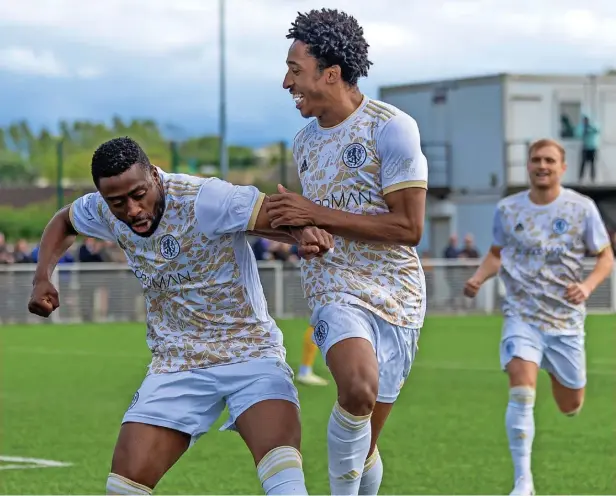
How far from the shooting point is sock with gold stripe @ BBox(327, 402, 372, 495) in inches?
254

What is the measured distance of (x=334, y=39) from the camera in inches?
257

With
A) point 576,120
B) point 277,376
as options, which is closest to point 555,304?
point 277,376

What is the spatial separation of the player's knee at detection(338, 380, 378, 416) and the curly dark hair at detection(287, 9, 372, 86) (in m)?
1.40

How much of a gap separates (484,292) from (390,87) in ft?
41.3

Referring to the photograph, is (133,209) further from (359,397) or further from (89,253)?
(89,253)

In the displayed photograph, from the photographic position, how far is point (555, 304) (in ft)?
31.5


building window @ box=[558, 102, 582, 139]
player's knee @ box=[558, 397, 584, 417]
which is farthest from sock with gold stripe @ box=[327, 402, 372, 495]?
building window @ box=[558, 102, 582, 139]

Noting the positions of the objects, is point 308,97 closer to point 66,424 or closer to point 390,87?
point 66,424

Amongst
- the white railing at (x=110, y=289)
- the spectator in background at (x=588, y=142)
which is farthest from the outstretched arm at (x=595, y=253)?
the spectator in background at (x=588, y=142)

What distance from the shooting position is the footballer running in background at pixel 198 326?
237 inches

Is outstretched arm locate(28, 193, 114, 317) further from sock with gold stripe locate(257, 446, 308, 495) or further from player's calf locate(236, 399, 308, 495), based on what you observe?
sock with gold stripe locate(257, 446, 308, 495)

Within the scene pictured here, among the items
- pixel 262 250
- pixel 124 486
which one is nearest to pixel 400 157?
pixel 124 486

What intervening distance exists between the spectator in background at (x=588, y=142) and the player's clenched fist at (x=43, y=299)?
1384 inches

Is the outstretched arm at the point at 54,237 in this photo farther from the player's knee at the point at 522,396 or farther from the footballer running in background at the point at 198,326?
the player's knee at the point at 522,396
